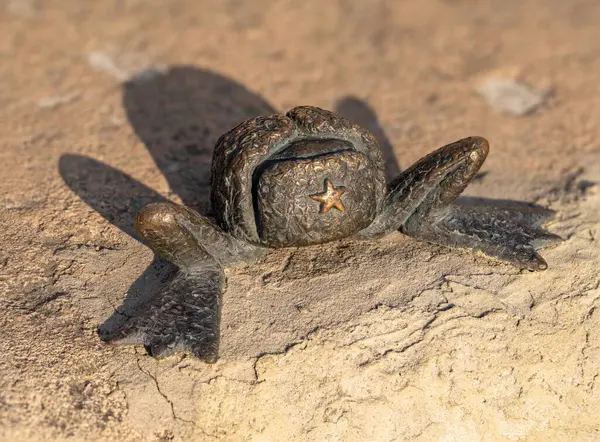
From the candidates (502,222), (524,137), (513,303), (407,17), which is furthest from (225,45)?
(513,303)

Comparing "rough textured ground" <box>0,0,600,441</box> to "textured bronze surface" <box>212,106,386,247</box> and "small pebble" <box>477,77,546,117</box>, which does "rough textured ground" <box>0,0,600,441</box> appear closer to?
"small pebble" <box>477,77,546,117</box>

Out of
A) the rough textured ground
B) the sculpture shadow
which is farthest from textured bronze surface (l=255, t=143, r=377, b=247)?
the sculpture shadow

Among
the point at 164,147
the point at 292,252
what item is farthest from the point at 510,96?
the point at 164,147

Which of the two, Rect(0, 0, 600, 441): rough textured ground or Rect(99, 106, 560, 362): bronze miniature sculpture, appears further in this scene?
Rect(99, 106, 560, 362): bronze miniature sculpture

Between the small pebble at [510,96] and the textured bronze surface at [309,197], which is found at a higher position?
the small pebble at [510,96]

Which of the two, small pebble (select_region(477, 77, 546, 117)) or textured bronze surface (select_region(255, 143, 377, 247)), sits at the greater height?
small pebble (select_region(477, 77, 546, 117))

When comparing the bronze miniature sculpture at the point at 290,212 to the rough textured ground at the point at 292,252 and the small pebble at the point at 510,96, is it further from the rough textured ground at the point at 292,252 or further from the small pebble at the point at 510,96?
the small pebble at the point at 510,96

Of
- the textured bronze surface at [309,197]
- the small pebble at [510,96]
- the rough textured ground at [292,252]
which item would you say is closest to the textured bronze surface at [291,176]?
the textured bronze surface at [309,197]
